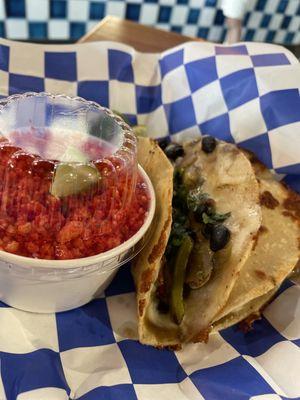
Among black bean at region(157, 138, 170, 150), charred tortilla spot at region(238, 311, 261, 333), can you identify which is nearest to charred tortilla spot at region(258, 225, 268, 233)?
charred tortilla spot at region(238, 311, 261, 333)

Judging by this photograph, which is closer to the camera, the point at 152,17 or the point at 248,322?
the point at 248,322

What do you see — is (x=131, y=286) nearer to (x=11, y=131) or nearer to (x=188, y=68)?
(x=11, y=131)

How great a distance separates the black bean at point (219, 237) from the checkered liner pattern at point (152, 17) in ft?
10.8

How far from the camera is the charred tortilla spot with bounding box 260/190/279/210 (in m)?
2.26

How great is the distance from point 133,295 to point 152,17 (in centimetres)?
342

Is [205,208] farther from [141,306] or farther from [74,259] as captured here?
[74,259]

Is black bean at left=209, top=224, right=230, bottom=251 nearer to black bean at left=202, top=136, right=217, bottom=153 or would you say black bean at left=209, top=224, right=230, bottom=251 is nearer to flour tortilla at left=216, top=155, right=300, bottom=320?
flour tortilla at left=216, top=155, right=300, bottom=320

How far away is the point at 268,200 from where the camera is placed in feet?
7.46

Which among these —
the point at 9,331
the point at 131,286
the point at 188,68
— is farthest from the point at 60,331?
the point at 188,68

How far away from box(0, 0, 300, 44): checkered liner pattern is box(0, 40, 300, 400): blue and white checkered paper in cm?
184

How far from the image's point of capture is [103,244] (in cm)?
180

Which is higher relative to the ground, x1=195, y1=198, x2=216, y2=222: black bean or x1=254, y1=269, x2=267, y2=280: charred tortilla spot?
x1=195, y1=198, x2=216, y2=222: black bean

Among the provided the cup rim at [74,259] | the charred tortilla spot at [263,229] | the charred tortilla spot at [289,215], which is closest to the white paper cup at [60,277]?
the cup rim at [74,259]

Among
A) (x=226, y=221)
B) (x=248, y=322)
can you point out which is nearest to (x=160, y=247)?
(x=226, y=221)
